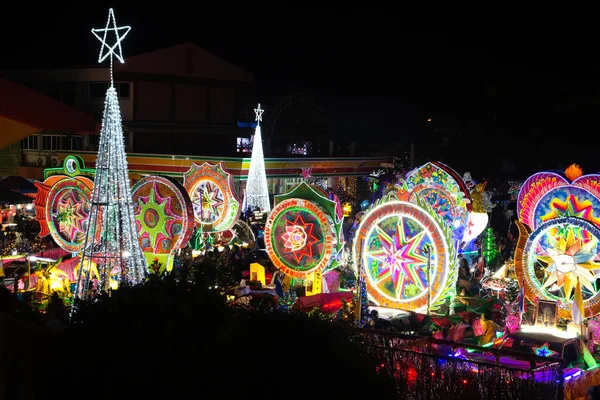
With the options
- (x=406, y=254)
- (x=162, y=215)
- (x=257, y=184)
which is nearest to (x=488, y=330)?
(x=406, y=254)

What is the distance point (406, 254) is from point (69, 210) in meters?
9.15

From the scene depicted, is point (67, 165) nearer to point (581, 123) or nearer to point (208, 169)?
point (208, 169)

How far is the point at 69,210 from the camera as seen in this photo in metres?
20.5

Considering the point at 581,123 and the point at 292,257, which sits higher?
the point at 581,123

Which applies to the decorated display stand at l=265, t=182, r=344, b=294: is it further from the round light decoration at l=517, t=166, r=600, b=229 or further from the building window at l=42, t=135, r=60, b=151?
the building window at l=42, t=135, r=60, b=151

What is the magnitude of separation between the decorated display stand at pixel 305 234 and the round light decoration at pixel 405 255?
73 centimetres

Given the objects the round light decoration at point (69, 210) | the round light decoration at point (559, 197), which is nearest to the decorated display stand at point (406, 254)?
A: the round light decoration at point (559, 197)

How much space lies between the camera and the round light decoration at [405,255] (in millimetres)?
16156

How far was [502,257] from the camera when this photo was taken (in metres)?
23.5

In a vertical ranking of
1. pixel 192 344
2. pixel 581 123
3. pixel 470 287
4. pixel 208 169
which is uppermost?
pixel 581 123

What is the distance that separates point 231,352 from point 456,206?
46.5ft

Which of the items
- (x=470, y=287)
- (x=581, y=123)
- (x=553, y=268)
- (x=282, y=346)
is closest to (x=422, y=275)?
(x=553, y=268)

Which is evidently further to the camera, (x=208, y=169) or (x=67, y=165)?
(x=208, y=169)

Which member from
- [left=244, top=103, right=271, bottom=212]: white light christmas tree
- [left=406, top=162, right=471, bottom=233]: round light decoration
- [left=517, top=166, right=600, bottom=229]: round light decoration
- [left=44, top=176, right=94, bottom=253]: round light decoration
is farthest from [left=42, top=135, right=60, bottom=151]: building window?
[left=517, top=166, right=600, bottom=229]: round light decoration
